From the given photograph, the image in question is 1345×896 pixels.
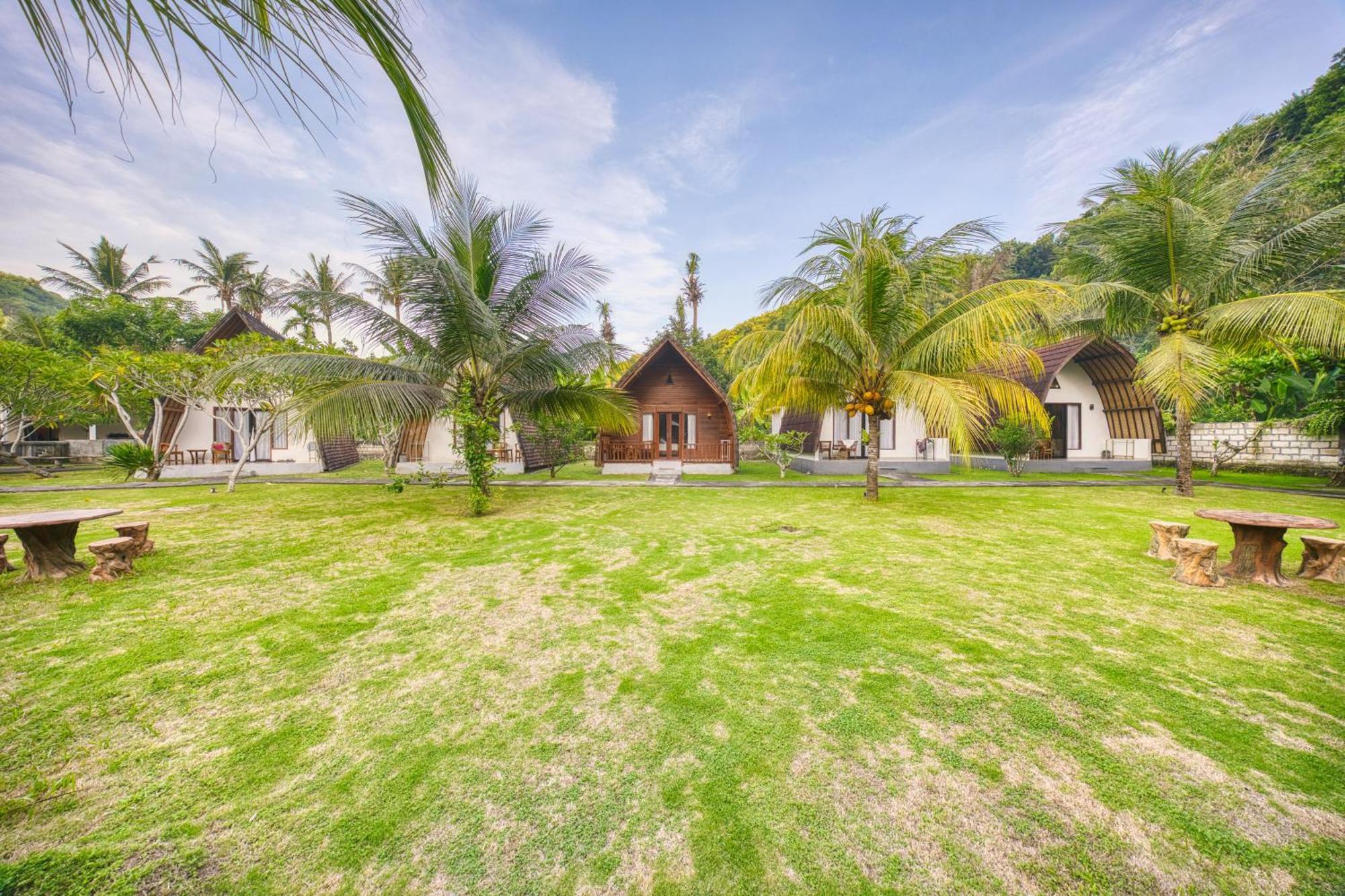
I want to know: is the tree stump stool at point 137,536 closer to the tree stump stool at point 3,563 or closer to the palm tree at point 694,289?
the tree stump stool at point 3,563

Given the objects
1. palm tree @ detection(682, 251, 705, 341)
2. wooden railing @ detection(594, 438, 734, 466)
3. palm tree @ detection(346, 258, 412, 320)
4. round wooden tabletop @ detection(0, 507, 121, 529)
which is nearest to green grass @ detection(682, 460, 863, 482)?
wooden railing @ detection(594, 438, 734, 466)

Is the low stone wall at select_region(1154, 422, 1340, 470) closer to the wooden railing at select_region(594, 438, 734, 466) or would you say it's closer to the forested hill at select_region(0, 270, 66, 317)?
the wooden railing at select_region(594, 438, 734, 466)

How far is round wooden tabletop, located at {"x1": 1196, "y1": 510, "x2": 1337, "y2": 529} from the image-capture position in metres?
4.32

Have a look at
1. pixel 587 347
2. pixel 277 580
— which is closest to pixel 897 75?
pixel 587 347

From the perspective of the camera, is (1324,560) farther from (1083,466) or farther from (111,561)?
(1083,466)

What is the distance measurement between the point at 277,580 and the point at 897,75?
19874 mm

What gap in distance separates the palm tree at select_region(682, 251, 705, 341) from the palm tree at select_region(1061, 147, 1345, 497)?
2793 centimetres

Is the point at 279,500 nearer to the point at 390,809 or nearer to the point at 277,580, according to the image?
the point at 277,580

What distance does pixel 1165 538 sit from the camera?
17.9ft

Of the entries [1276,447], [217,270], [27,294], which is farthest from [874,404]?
[27,294]

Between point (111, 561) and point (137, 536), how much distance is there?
0.73 metres

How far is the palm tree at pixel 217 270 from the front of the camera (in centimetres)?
2641

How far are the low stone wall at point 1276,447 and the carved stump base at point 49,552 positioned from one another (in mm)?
22897

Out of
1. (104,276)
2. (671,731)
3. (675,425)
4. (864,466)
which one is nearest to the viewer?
(671,731)
